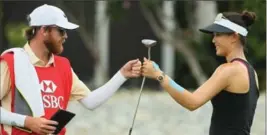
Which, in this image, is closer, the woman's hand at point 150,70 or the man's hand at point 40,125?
the man's hand at point 40,125

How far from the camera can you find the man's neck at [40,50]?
5.40 meters

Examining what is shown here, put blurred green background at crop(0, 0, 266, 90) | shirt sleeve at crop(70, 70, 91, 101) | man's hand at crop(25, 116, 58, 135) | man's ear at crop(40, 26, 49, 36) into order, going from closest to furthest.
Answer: man's hand at crop(25, 116, 58, 135), man's ear at crop(40, 26, 49, 36), shirt sleeve at crop(70, 70, 91, 101), blurred green background at crop(0, 0, 266, 90)

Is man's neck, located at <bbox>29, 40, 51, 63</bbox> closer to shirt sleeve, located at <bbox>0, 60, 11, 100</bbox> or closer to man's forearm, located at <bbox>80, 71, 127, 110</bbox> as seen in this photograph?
shirt sleeve, located at <bbox>0, 60, 11, 100</bbox>

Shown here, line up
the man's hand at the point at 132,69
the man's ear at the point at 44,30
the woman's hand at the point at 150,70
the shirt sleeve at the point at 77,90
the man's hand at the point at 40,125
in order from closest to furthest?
1. the man's hand at the point at 40,125
2. the woman's hand at the point at 150,70
3. the man's ear at the point at 44,30
4. the man's hand at the point at 132,69
5. the shirt sleeve at the point at 77,90

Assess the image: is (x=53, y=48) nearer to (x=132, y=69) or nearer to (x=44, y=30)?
(x=44, y=30)

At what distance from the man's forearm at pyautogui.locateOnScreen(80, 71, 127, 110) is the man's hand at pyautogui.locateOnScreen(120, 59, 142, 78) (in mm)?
41

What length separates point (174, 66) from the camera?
17688 millimetres

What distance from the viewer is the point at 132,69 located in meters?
5.66

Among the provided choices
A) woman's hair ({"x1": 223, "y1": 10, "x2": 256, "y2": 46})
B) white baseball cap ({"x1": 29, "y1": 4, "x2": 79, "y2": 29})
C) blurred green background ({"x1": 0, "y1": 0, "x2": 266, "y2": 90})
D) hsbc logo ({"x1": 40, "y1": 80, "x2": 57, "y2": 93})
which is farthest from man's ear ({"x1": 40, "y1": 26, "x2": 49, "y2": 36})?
blurred green background ({"x1": 0, "y1": 0, "x2": 266, "y2": 90})

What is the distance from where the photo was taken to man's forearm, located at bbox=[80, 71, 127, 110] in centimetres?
577

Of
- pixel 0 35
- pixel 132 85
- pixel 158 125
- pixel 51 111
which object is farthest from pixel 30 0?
pixel 51 111

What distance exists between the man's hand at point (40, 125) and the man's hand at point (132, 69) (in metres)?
Result: 0.64

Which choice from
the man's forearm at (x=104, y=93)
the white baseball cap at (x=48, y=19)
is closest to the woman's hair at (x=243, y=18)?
the man's forearm at (x=104, y=93)

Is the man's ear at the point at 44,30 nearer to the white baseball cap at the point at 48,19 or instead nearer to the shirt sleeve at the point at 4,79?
the white baseball cap at the point at 48,19
